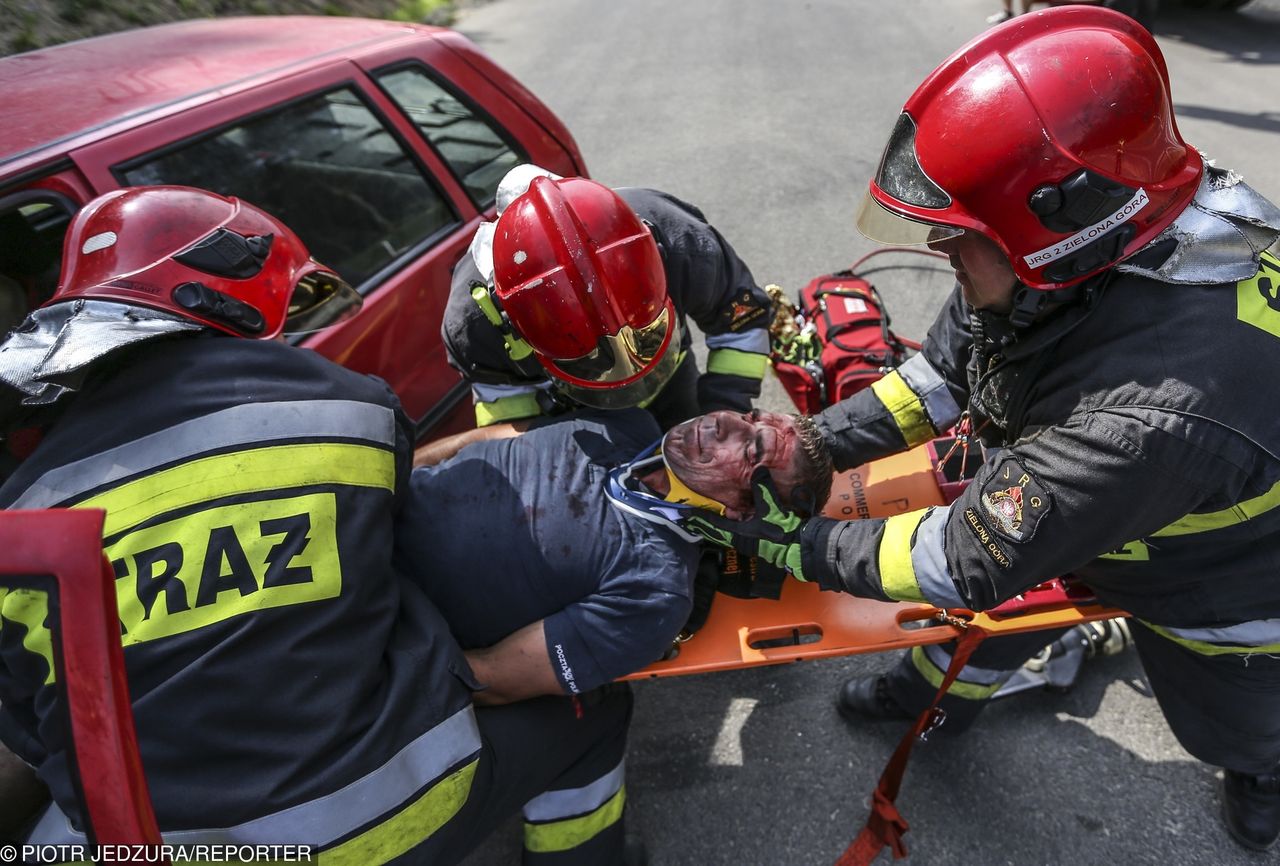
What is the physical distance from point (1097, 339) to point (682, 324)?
1297 millimetres

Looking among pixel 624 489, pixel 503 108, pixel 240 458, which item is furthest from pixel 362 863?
pixel 503 108

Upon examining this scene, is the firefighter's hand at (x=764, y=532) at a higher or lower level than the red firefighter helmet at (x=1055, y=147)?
lower

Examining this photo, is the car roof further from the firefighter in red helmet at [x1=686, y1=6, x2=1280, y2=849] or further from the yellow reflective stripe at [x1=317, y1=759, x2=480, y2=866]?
the firefighter in red helmet at [x1=686, y1=6, x2=1280, y2=849]

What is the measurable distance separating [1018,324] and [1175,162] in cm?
39

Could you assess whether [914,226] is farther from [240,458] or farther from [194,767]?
[194,767]

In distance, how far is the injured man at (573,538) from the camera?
1.83m

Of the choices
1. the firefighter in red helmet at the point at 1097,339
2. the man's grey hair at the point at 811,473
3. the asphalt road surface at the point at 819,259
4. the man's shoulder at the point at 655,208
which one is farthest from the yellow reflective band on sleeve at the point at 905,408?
the asphalt road surface at the point at 819,259

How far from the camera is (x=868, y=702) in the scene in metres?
2.45

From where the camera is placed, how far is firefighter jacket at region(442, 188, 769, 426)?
2.36 metres

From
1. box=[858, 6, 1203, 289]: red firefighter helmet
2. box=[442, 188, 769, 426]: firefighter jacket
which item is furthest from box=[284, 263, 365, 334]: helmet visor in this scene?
box=[858, 6, 1203, 289]: red firefighter helmet

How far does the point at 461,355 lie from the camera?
7.89ft

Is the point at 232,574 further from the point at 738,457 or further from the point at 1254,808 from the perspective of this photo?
the point at 1254,808

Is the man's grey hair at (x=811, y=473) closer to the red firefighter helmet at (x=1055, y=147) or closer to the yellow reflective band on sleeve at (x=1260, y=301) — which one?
the red firefighter helmet at (x=1055, y=147)

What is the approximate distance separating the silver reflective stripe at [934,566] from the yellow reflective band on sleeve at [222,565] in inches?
47.7
